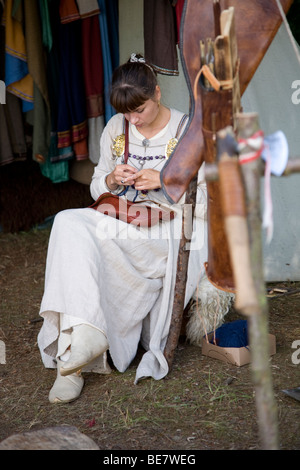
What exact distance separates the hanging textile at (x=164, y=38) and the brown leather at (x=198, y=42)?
125 cm

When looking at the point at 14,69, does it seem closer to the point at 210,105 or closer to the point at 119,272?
the point at 119,272

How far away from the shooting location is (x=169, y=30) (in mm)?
3355

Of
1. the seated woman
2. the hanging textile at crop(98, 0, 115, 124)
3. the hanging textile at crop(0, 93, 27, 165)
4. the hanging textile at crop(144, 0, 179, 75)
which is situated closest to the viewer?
the seated woman

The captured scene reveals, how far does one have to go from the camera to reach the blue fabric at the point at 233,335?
265 centimetres

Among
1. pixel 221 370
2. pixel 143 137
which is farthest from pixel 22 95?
pixel 221 370

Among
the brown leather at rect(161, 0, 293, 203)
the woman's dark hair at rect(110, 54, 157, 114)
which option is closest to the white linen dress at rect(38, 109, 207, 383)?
the woman's dark hair at rect(110, 54, 157, 114)

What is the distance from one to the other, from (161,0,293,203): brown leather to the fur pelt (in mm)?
784

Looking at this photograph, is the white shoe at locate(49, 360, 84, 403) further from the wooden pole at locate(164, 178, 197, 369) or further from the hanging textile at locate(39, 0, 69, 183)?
the hanging textile at locate(39, 0, 69, 183)

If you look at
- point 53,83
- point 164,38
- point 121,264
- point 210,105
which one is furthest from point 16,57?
point 210,105

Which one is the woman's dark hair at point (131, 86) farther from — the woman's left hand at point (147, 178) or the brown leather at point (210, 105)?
the brown leather at point (210, 105)

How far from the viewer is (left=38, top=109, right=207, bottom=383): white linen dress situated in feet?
7.93

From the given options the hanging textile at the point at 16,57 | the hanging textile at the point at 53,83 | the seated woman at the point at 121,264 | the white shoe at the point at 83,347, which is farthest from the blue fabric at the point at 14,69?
the white shoe at the point at 83,347

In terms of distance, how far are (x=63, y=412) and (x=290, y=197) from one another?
2.12 metres

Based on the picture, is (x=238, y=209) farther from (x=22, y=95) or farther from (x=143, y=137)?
(x=22, y=95)
